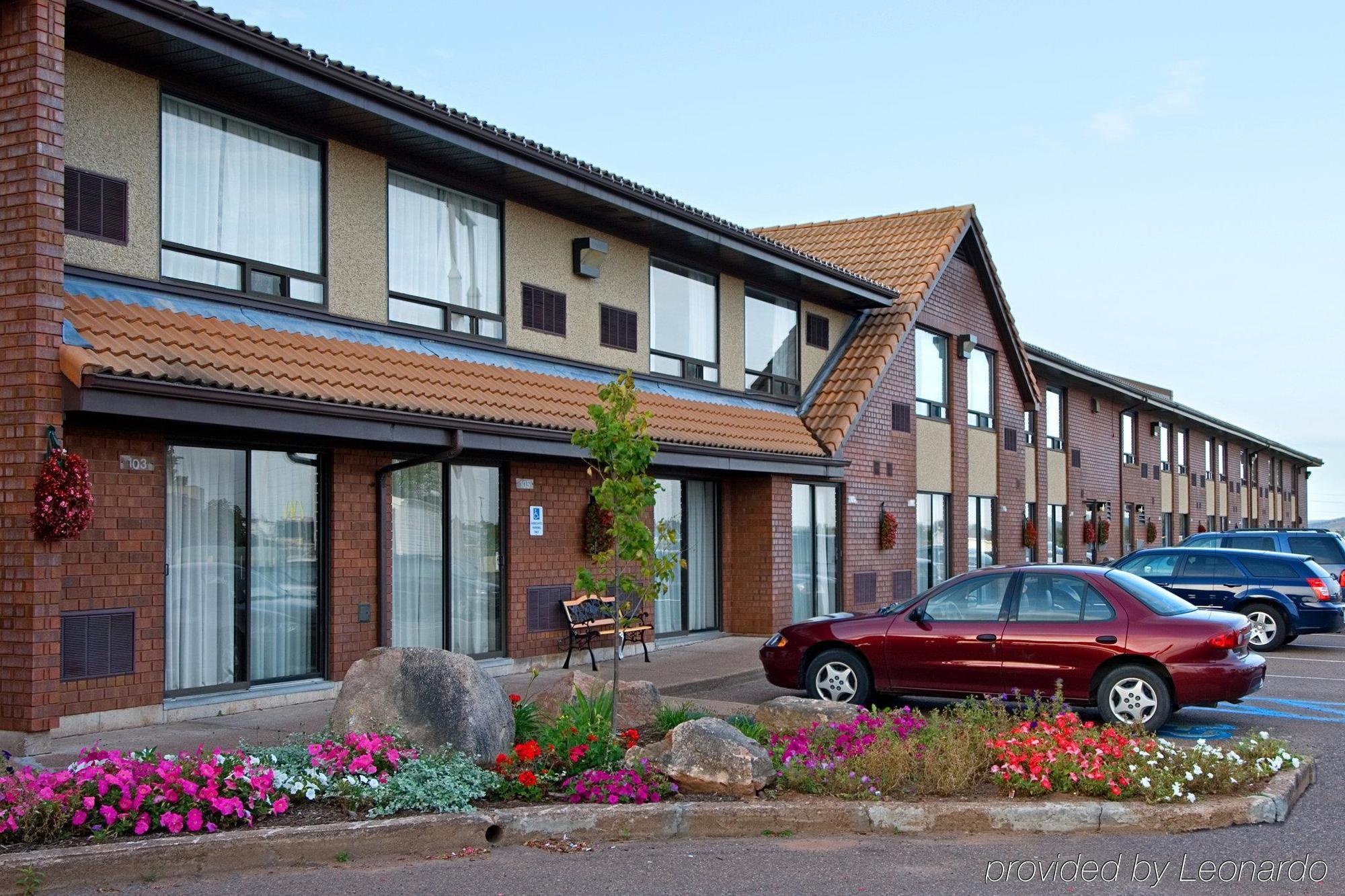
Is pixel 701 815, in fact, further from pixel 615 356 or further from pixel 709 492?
pixel 709 492

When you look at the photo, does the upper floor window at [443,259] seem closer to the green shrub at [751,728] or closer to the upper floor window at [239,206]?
the upper floor window at [239,206]

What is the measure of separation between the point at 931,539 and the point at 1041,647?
1324 centimetres

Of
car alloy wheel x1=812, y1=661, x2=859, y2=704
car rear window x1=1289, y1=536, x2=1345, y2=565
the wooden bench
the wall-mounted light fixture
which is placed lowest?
car alloy wheel x1=812, y1=661, x2=859, y2=704

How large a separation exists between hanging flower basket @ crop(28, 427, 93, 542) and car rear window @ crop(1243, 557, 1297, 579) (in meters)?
16.4

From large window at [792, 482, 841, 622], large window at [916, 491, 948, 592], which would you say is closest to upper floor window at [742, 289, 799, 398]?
large window at [792, 482, 841, 622]

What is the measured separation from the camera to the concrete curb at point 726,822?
743 centimetres

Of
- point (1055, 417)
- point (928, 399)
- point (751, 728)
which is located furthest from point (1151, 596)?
point (1055, 417)

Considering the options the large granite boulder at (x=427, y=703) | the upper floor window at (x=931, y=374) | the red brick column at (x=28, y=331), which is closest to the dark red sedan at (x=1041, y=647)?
the large granite boulder at (x=427, y=703)

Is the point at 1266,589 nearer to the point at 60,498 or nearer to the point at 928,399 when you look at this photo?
the point at 928,399

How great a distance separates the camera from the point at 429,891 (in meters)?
6.81

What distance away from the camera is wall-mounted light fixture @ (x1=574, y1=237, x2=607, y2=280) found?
16.9 meters

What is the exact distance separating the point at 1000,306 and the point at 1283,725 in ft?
53.2

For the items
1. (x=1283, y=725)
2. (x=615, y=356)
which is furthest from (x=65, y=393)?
(x=1283, y=725)

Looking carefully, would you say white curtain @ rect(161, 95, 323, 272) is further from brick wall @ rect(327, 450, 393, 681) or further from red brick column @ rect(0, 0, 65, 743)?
brick wall @ rect(327, 450, 393, 681)
